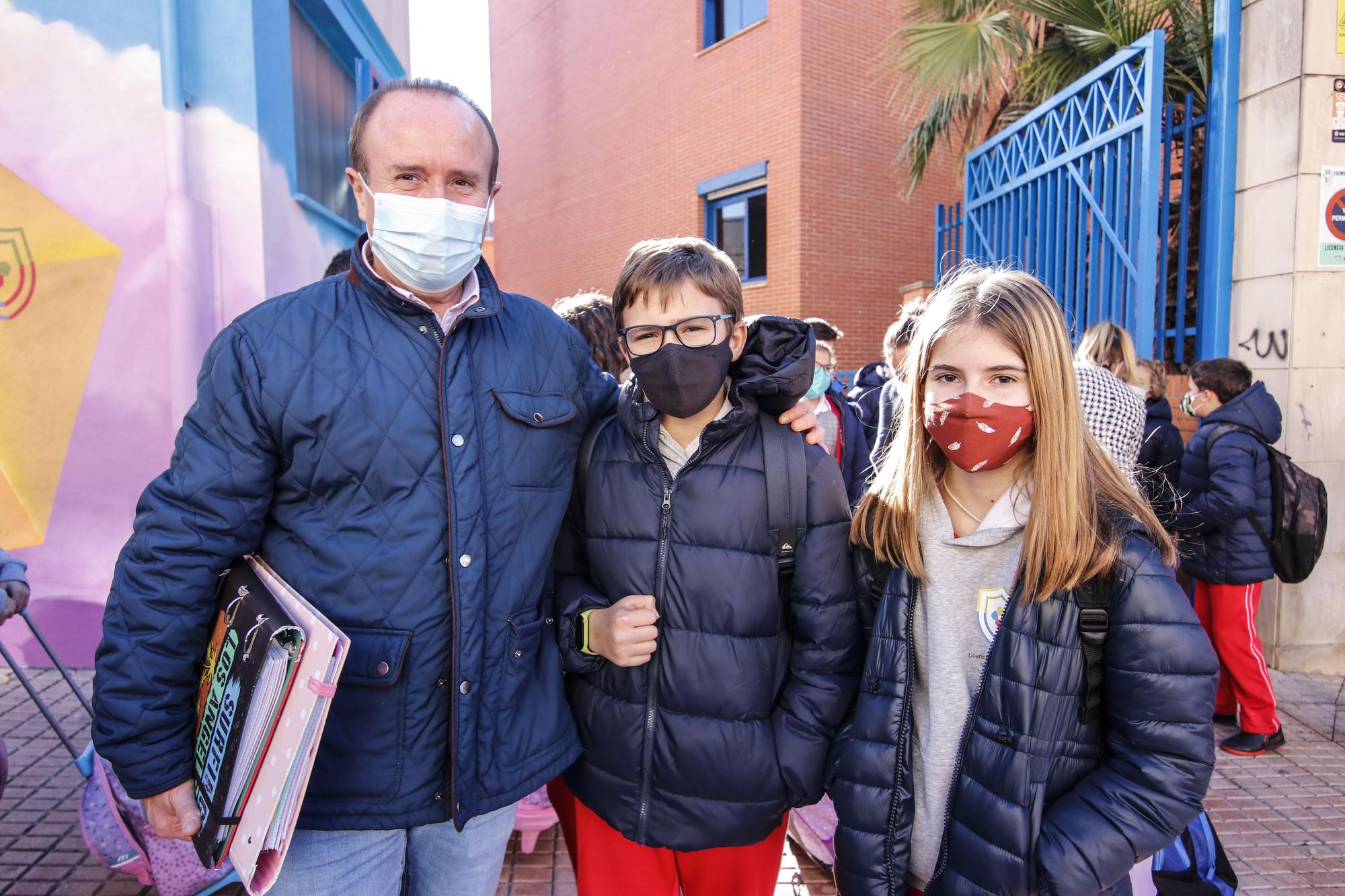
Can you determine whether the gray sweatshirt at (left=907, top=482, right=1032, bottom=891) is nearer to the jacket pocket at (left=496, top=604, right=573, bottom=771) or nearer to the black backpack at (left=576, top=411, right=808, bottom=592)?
the black backpack at (left=576, top=411, right=808, bottom=592)

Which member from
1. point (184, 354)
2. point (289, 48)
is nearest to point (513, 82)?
point (289, 48)

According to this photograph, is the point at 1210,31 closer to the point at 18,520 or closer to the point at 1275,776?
the point at 1275,776

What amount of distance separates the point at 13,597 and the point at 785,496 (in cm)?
241

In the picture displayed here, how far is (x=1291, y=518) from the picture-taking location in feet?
12.8

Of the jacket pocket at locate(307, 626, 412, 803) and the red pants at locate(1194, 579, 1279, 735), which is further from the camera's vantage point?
the red pants at locate(1194, 579, 1279, 735)

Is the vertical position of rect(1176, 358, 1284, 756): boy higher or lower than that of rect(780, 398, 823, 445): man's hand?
lower

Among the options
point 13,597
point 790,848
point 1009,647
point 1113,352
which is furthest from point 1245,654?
point 13,597

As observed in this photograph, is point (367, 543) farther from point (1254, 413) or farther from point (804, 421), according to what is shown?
point (1254, 413)

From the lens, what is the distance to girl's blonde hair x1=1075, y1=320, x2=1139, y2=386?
3.89 meters

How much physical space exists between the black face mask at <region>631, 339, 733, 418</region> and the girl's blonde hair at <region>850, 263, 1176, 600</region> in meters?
0.43

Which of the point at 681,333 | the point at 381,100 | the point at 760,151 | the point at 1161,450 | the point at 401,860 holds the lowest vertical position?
the point at 401,860

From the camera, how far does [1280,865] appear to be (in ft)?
10.1

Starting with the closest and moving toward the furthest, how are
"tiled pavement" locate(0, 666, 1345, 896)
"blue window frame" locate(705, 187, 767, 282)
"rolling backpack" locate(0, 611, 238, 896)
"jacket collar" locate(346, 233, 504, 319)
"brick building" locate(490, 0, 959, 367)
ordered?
1. "jacket collar" locate(346, 233, 504, 319)
2. "rolling backpack" locate(0, 611, 238, 896)
3. "tiled pavement" locate(0, 666, 1345, 896)
4. "brick building" locate(490, 0, 959, 367)
5. "blue window frame" locate(705, 187, 767, 282)

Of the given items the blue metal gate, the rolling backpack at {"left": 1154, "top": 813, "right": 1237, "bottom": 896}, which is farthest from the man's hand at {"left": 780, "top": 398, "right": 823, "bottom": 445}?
the blue metal gate
